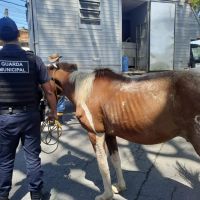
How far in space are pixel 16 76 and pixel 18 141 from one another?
2.48ft

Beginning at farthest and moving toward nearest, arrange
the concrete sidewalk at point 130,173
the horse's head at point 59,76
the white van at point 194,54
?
the white van at point 194,54 < the horse's head at point 59,76 < the concrete sidewalk at point 130,173

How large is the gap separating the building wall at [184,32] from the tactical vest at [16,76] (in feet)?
33.8

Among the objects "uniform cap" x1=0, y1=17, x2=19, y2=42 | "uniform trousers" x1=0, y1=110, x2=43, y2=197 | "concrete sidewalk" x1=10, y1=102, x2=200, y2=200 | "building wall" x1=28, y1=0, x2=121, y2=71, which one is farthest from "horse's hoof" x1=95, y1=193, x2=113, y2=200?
"building wall" x1=28, y1=0, x2=121, y2=71

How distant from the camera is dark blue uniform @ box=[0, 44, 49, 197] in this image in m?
3.01

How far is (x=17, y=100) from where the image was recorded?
3062mm

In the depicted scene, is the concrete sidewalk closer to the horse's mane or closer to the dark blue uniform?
the dark blue uniform

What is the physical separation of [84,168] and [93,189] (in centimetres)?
70

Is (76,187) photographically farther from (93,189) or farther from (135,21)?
(135,21)

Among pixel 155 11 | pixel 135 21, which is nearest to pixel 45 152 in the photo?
pixel 155 11

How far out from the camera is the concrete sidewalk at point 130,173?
11.9 ft

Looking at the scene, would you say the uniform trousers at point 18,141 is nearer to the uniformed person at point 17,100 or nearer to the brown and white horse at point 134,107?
the uniformed person at point 17,100

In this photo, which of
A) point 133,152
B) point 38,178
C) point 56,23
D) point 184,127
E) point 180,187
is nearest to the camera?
point 184,127

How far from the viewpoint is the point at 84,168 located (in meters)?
4.44

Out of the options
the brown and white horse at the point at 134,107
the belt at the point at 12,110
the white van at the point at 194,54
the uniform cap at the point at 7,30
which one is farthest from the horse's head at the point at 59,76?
the white van at the point at 194,54
